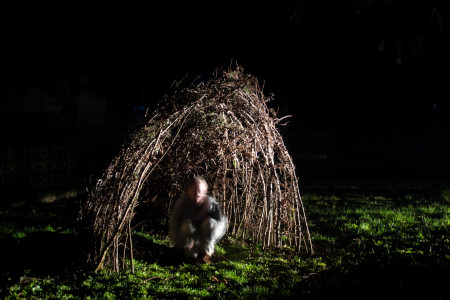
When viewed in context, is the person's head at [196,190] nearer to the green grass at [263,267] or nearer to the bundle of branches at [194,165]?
the bundle of branches at [194,165]

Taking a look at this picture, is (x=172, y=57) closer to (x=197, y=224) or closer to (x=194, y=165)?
(x=194, y=165)

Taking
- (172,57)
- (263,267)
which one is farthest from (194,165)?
(172,57)

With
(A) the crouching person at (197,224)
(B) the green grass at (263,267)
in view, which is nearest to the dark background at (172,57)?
(B) the green grass at (263,267)

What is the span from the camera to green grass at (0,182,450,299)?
12.7 ft

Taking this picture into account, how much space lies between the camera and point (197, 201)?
4977mm

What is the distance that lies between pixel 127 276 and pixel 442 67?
1470cm

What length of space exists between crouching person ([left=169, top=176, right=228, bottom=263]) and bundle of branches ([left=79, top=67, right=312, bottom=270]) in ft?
1.62

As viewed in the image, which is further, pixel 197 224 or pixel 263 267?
pixel 197 224

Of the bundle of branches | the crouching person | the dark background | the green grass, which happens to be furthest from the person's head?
the dark background

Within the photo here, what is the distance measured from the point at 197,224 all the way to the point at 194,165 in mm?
1256

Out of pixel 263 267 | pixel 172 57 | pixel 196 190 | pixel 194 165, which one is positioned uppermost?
pixel 172 57

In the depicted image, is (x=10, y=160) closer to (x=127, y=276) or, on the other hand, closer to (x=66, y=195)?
(x=66, y=195)

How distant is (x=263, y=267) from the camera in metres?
4.77

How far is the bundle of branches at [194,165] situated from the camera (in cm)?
431
